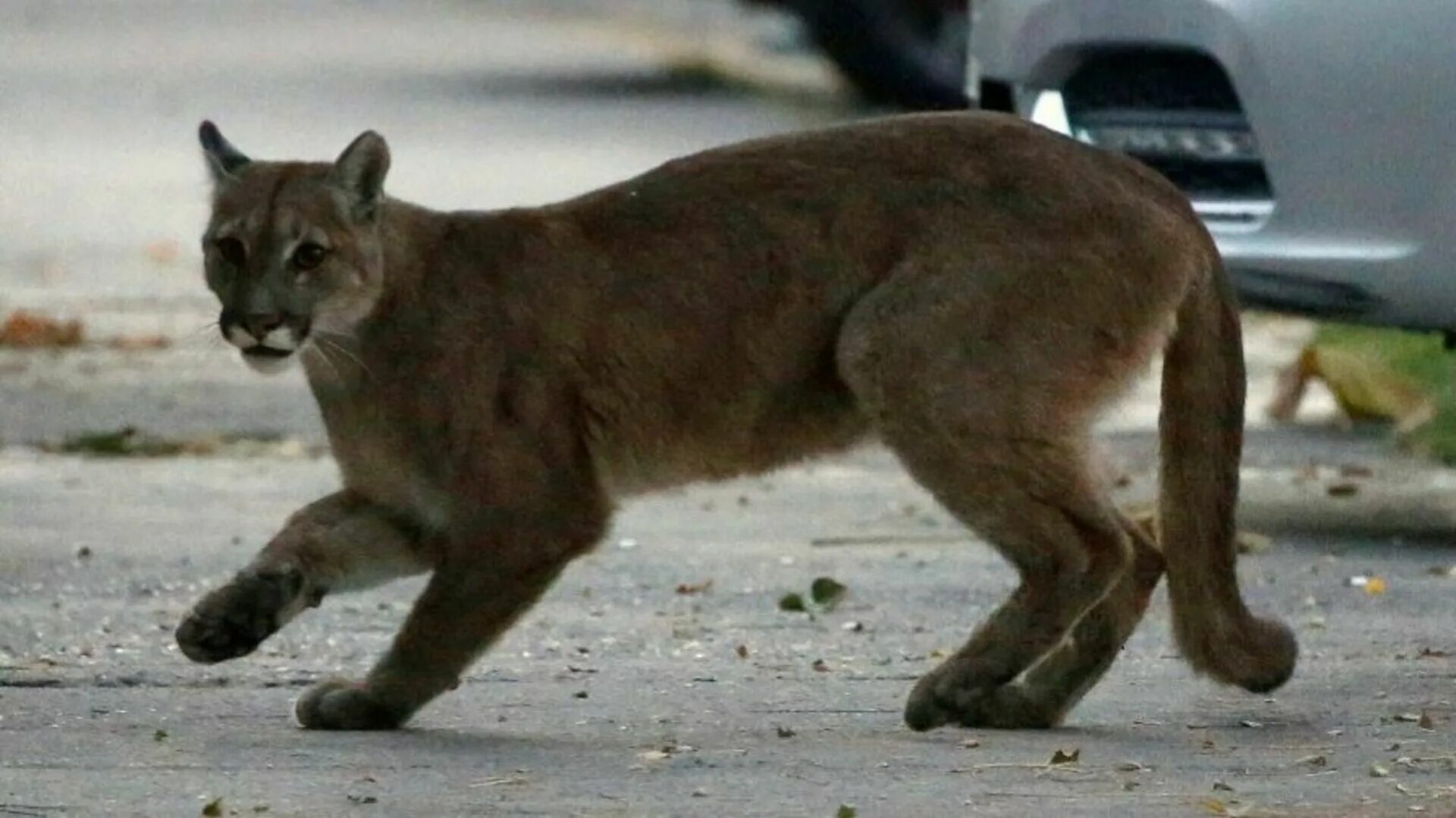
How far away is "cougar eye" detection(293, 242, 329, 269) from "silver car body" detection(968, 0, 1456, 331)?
2.68m

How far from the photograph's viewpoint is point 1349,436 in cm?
986

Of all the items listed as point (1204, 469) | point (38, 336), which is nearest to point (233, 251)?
point (1204, 469)

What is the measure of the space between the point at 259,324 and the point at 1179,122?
3051 millimetres

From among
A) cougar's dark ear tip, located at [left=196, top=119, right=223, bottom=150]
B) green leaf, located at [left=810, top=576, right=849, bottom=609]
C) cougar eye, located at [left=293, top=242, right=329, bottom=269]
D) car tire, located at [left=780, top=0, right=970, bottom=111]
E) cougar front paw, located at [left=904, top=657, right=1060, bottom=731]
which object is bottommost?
car tire, located at [left=780, top=0, right=970, bottom=111]

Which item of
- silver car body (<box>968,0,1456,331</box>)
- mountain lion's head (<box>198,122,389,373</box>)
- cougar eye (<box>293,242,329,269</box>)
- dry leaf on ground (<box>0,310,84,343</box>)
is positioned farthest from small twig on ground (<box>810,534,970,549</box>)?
dry leaf on ground (<box>0,310,84,343</box>)

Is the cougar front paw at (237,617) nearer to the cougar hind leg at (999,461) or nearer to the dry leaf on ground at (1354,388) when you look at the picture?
the cougar hind leg at (999,461)

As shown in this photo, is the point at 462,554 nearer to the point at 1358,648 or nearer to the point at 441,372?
the point at 441,372

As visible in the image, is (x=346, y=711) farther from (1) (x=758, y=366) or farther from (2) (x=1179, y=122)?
(2) (x=1179, y=122)

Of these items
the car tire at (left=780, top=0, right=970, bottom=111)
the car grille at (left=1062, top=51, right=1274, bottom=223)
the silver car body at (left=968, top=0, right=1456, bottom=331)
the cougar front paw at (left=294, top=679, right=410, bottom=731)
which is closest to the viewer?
the cougar front paw at (left=294, top=679, right=410, bottom=731)

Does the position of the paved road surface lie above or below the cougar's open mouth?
below

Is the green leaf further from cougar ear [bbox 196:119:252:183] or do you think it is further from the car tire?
the car tire

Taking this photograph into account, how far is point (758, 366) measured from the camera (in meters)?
6.23

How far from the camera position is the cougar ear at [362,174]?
20.3 ft

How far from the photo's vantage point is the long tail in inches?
239
